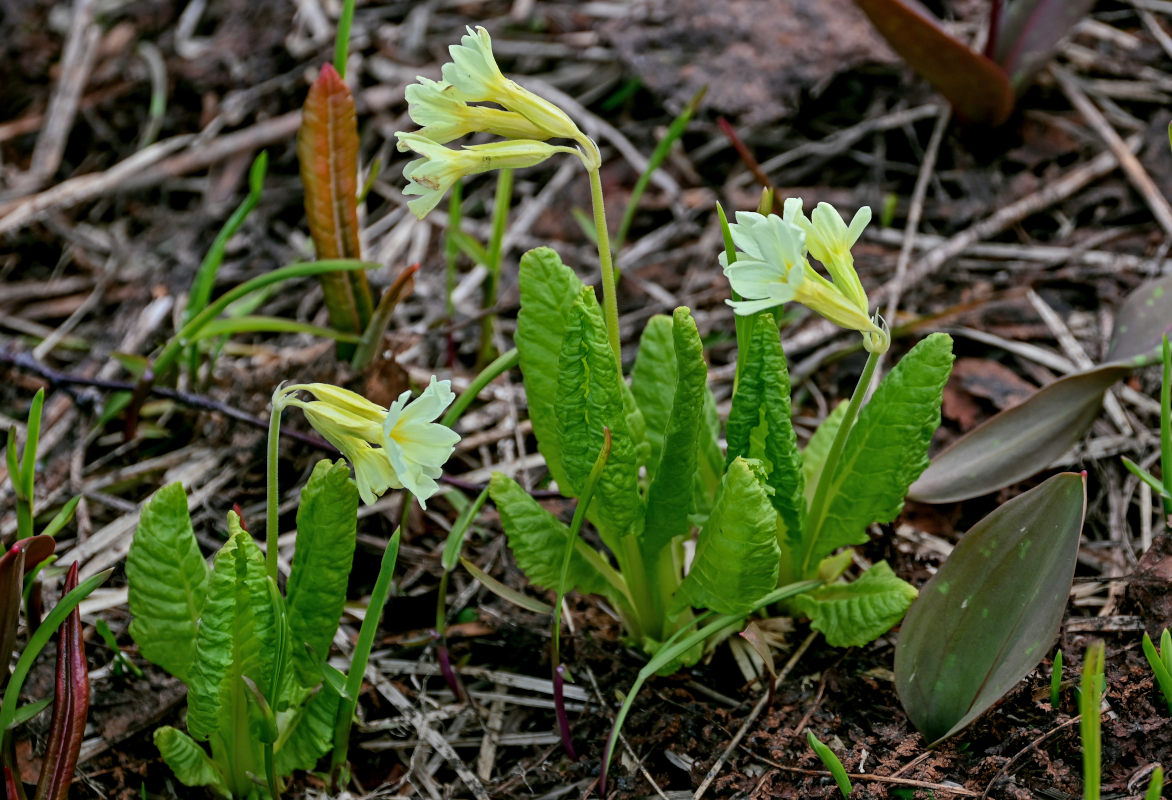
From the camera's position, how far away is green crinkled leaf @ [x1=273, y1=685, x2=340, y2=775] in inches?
66.1

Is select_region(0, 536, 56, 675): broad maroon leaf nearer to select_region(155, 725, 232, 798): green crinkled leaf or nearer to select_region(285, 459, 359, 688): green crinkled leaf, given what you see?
select_region(155, 725, 232, 798): green crinkled leaf

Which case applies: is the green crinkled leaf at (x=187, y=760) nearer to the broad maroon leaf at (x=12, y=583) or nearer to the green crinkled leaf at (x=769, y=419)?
the broad maroon leaf at (x=12, y=583)

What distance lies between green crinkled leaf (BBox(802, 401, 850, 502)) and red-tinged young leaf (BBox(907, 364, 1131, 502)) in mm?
226

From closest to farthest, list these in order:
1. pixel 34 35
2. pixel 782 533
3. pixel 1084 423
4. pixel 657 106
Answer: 1. pixel 782 533
2. pixel 1084 423
3. pixel 657 106
4. pixel 34 35

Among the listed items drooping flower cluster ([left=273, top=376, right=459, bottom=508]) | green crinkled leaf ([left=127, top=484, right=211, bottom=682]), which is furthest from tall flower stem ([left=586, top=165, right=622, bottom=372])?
green crinkled leaf ([left=127, top=484, right=211, bottom=682])

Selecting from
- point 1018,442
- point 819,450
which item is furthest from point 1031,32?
point 819,450

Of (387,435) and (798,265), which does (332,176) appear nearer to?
(387,435)

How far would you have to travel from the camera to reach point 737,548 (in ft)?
4.89

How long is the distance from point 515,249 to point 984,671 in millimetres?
1820

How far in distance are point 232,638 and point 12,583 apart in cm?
36

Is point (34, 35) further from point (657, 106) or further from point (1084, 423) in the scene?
point (1084, 423)

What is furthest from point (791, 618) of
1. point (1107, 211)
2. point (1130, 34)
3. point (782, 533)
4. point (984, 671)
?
point (1130, 34)

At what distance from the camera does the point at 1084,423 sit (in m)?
2.03

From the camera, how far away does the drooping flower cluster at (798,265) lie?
1400 mm
